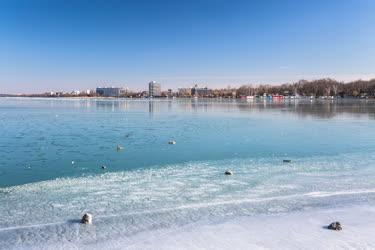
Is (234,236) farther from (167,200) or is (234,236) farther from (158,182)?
Answer: (158,182)

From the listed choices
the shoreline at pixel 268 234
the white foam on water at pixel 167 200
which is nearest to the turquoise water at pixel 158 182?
the white foam on water at pixel 167 200

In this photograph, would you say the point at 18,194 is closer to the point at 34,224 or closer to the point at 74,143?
the point at 34,224

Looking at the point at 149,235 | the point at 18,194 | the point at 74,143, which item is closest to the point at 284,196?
the point at 149,235

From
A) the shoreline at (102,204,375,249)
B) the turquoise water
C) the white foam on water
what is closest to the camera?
the shoreline at (102,204,375,249)

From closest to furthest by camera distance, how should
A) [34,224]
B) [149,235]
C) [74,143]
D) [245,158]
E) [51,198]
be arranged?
[149,235], [34,224], [51,198], [245,158], [74,143]

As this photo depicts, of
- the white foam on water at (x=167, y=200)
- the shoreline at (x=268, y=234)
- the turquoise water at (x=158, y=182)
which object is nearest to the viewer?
the shoreline at (x=268, y=234)

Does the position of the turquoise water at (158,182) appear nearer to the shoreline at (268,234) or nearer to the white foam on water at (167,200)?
the white foam on water at (167,200)

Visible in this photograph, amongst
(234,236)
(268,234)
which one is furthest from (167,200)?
(268,234)

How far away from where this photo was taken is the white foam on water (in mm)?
6074

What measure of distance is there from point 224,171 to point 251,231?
5.00 m

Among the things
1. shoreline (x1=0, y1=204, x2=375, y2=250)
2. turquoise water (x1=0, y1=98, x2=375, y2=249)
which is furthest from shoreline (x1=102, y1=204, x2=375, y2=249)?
turquoise water (x1=0, y1=98, x2=375, y2=249)

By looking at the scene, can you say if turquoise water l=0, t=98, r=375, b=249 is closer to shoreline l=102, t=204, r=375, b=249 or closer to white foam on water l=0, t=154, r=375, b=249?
white foam on water l=0, t=154, r=375, b=249

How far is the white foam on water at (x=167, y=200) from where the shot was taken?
19.9 feet

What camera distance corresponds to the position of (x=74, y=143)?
655 inches
